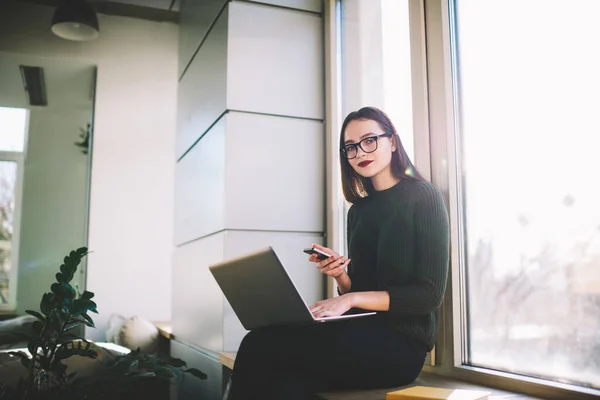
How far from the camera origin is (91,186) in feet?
15.0

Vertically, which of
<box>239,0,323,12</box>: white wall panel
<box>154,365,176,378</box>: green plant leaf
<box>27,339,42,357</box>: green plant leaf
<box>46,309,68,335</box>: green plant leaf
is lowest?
<box>154,365,176,378</box>: green plant leaf

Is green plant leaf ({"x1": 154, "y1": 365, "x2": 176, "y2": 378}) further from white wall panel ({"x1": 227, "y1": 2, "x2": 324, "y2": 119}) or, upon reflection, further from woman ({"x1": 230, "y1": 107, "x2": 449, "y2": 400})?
white wall panel ({"x1": 227, "y1": 2, "x2": 324, "y2": 119})

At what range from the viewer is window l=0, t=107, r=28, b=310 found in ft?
14.9

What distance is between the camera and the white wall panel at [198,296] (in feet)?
9.02

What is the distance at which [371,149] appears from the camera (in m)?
1.98

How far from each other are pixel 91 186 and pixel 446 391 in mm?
3650

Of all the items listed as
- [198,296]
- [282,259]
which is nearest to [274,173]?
[282,259]

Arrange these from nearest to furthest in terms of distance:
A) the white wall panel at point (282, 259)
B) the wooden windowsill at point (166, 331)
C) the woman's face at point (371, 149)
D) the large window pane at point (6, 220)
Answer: the woman's face at point (371, 149) → the white wall panel at point (282, 259) → the wooden windowsill at point (166, 331) → the large window pane at point (6, 220)

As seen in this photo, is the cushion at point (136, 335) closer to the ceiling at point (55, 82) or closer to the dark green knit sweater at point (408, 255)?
the ceiling at point (55, 82)

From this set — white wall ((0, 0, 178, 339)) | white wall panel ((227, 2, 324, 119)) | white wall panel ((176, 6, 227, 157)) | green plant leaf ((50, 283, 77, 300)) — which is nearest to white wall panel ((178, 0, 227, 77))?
white wall panel ((176, 6, 227, 157))

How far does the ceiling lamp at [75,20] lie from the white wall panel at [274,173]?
73.3 inches

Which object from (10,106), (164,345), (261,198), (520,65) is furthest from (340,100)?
(10,106)

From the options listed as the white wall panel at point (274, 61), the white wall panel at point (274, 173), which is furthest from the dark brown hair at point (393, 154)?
the white wall panel at point (274, 61)

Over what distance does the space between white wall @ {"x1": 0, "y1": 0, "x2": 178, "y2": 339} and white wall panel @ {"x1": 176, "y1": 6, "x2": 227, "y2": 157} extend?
3.53 ft
